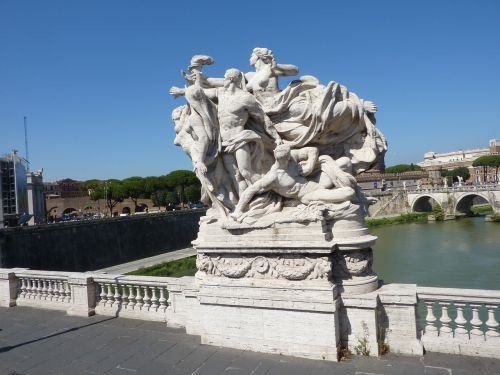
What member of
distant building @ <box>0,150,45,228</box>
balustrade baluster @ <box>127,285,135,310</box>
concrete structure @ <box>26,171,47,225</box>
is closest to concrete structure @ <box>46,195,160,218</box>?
concrete structure @ <box>26,171,47,225</box>

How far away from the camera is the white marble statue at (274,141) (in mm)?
4633

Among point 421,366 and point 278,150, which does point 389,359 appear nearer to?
point 421,366

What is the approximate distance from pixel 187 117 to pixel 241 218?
1540 mm

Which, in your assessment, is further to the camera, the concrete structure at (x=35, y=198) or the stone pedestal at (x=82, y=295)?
the concrete structure at (x=35, y=198)

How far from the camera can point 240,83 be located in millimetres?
4922

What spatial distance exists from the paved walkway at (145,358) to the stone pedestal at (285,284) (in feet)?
0.60

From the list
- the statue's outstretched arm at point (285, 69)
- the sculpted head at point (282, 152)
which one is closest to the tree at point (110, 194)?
the statue's outstretched arm at point (285, 69)

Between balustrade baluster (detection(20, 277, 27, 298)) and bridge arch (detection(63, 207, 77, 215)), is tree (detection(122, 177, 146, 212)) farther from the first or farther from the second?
balustrade baluster (detection(20, 277, 27, 298))

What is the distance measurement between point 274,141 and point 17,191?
28312 mm

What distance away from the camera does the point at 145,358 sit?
4.29 meters

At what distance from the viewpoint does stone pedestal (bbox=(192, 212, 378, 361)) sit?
4062 millimetres

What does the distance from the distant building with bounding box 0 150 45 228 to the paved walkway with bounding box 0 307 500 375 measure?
21393mm

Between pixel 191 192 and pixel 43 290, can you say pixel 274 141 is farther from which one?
pixel 191 192

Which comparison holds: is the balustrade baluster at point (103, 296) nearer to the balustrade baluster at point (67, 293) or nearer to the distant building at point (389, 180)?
the balustrade baluster at point (67, 293)
